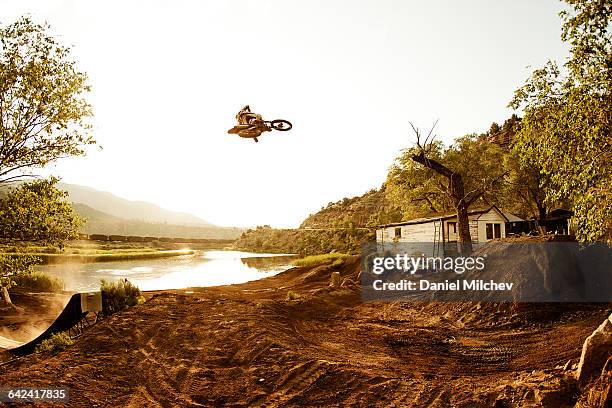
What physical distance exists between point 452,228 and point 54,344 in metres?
29.7

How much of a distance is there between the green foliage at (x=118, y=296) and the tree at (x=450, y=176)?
14.6m

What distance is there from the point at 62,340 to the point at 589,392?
11190 mm

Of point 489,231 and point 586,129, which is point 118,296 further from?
point 489,231

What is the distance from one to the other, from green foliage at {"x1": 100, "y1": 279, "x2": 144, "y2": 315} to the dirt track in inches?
24.3

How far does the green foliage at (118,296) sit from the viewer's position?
12.9 meters

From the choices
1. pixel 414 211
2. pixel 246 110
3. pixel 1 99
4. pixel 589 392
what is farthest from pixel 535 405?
pixel 414 211

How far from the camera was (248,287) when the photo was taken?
71.6 feet

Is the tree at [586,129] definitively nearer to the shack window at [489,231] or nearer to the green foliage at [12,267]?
the green foliage at [12,267]

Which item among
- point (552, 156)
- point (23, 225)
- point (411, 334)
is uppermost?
point (552, 156)

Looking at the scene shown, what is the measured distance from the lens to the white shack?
3297 centimetres

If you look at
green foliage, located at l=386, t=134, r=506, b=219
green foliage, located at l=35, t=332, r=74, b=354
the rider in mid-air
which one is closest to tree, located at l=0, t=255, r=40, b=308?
green foliage, located at l=35, t=332, r=74, b=354

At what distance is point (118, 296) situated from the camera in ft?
43.2

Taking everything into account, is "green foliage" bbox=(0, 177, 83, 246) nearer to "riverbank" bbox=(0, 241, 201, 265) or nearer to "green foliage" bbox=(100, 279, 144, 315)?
"green foliage" bbox=(100, 279, 144, 315)

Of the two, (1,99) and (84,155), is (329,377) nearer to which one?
(84,155)
